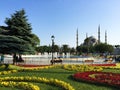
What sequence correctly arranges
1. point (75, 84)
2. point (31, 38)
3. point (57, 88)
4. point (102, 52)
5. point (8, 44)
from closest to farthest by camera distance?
1. point (57, 88)
2. point (75, 84)
3. point (8, 44)
4. point (31, 38)
5. point (102, 52)

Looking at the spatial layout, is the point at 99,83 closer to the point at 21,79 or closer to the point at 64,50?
the point at 21,79

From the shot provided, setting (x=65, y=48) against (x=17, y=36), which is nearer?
(x=17, y=36)

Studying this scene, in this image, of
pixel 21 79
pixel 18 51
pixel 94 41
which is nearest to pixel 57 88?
pixel 21 79

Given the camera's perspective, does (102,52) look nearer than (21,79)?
No

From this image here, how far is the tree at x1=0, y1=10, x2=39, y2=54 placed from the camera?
24.3 m

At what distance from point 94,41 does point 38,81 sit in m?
126

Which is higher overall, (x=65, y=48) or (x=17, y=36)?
(x=65, y=48)

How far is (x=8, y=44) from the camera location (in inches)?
957

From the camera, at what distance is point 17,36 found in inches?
1017

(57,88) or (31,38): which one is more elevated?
(31,38)

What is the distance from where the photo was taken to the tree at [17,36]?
2431 centimetres

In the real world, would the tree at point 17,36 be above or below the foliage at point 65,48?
below

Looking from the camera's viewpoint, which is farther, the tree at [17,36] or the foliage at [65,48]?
the foliage at [65,48]

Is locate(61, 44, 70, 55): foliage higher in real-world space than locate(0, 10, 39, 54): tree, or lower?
higher
